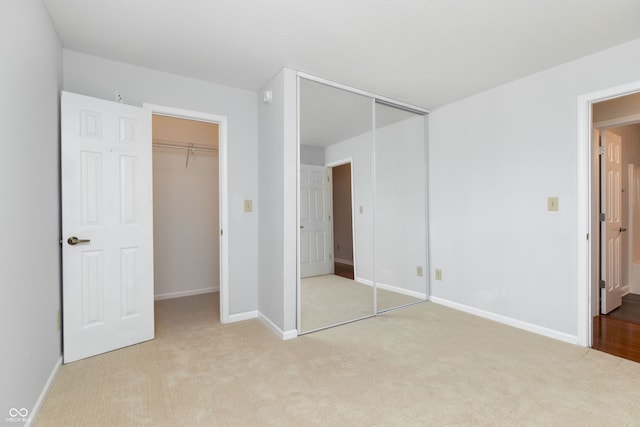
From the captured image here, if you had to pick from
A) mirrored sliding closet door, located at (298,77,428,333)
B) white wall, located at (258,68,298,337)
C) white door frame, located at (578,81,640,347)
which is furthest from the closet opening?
white door frame, located at (578,81,640,347)

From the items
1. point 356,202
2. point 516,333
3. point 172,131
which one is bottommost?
point 516,333

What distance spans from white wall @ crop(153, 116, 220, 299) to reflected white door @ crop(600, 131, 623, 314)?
15.6 feet

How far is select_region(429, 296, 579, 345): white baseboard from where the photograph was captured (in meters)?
2.69

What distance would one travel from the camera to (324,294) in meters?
3.18

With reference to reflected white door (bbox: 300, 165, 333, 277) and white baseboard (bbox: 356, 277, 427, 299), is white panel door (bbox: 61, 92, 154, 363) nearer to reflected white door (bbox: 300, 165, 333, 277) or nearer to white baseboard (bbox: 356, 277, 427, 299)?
reflected white door (bbox: 300, 165, 333, 277)

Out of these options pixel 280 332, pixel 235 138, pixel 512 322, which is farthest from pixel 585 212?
pixel 235 138

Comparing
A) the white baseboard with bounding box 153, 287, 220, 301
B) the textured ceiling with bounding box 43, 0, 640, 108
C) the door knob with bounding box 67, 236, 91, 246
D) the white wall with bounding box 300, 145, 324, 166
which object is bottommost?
the white baseboard with bounding box 153, 287, 220, 301

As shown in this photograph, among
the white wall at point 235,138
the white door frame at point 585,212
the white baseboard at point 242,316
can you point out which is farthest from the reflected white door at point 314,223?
the white door frame at point 585,212

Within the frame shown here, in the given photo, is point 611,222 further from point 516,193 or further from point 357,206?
point 357,206

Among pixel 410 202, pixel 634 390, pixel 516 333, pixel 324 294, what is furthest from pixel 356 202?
pixel 634 390

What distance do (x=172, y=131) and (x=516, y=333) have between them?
4.58m

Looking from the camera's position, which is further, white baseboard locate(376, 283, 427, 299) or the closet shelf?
the closet shelf

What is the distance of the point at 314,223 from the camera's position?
312cm

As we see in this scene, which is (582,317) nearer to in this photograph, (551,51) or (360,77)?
(551,51)
